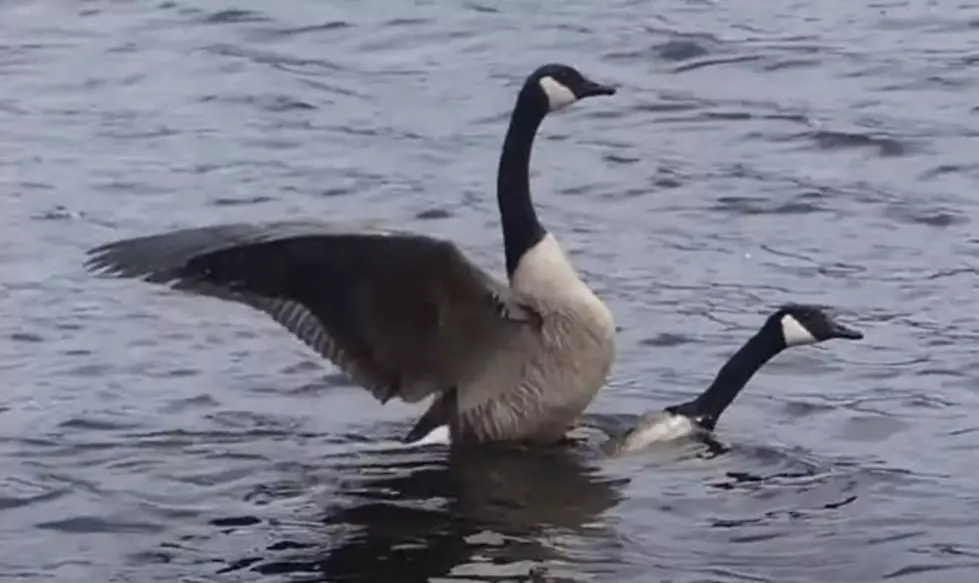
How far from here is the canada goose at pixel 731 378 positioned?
9.87 meters

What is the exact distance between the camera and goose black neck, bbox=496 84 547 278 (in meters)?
9.99

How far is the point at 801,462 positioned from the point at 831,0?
902cm

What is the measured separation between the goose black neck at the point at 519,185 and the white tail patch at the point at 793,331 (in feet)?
3.46

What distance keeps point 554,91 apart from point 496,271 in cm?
204

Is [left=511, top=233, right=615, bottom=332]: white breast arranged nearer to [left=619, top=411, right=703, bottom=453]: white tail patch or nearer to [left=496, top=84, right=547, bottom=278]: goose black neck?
[left=496, top=84, right=547, bottom=278]: goose black neck

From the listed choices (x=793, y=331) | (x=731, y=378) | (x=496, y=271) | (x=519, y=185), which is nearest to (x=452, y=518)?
(x=731, y=378)

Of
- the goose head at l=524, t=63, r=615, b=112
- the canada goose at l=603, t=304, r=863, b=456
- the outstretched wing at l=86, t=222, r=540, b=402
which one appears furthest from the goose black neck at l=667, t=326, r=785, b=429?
the goose head at l=524, t=63, r=615, b=112

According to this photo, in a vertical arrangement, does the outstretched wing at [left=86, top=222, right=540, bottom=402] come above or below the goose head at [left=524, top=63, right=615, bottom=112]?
below

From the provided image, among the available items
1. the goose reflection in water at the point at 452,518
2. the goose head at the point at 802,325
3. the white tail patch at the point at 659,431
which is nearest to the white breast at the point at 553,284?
the white tail patch at the point at 659,431

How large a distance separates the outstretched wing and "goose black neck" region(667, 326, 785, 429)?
29.2 inches

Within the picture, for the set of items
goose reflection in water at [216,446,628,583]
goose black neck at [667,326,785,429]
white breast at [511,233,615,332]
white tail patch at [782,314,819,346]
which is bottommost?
goose reflection in water at [216,446,628,583]

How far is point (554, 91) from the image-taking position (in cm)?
1019

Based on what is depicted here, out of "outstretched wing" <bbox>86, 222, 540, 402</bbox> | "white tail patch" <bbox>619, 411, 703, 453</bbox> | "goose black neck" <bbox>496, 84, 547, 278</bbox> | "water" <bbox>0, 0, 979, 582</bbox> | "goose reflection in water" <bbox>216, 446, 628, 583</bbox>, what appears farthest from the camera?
"goose black neck" <bbox>496, 84, 547, 278</bbox>

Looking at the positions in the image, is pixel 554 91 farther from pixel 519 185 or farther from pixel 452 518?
pixel 452 518
